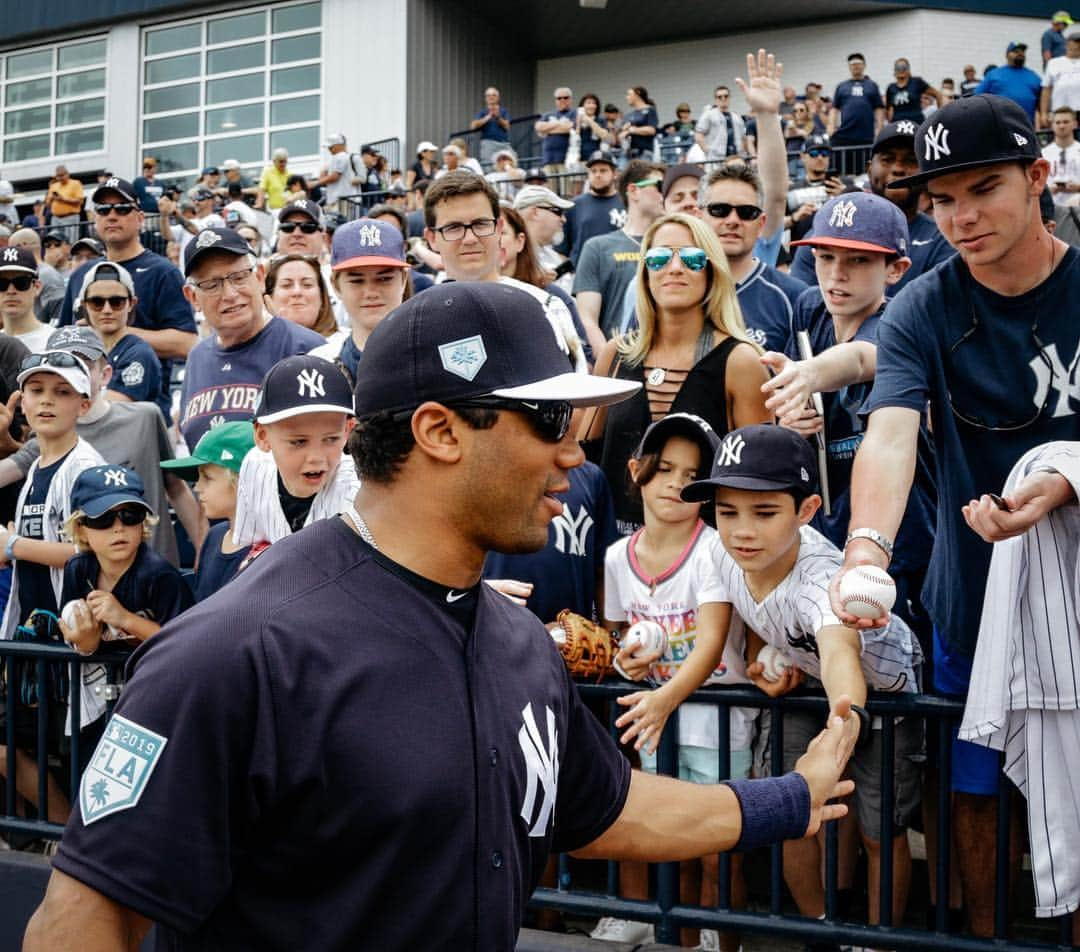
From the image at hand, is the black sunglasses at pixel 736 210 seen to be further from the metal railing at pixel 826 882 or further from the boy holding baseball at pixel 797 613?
the metal railing at pixel 826 882

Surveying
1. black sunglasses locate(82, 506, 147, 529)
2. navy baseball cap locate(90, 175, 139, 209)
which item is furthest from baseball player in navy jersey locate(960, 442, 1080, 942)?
navy baseball cap locate(90, 175, 139, 209)

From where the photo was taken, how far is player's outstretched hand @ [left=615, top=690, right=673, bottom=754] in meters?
3.50

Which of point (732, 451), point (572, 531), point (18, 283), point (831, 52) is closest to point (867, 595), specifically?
point (732, 451)

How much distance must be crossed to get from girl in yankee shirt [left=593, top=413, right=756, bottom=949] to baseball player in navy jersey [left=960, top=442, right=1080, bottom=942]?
854mm

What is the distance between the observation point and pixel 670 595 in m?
4.30

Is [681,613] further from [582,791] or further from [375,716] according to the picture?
[375,716]

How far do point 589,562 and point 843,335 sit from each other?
127 centimetres

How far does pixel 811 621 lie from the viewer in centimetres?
365

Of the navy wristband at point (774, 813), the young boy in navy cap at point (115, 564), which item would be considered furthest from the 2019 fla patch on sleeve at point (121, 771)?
the young boy in navy cap at point (115, 564)

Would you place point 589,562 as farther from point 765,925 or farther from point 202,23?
point 202,23

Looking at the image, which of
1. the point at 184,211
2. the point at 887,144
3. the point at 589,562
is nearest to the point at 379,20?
the point at 184,211

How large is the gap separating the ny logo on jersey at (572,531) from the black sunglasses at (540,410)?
7.88ft

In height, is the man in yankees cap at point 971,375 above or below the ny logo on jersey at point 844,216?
below

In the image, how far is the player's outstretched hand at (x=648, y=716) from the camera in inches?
138
